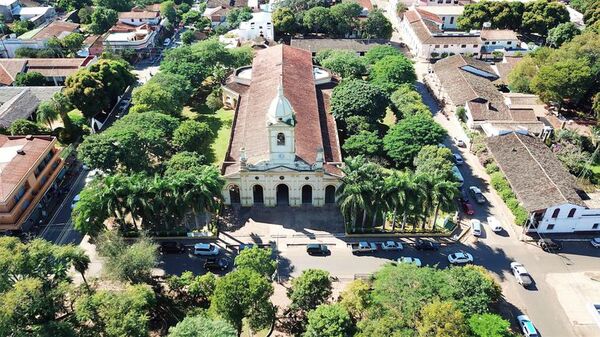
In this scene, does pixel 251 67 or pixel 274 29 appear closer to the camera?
pixel 251 67

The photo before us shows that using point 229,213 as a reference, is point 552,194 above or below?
above

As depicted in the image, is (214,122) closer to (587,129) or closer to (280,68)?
(280,68)

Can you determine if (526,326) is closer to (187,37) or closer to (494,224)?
(494,224)

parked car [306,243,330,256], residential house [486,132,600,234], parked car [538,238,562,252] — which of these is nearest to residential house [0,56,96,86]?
parked car [306,243,330,256]

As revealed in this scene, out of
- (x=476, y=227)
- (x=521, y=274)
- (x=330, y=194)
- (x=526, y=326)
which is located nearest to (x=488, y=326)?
(x=526, y=326)

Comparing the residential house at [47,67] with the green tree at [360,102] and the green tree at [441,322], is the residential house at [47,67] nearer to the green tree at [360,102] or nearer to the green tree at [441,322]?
the green tree at [360,102]

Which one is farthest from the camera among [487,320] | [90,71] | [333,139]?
[90,71]

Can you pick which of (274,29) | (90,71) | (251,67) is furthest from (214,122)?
(274,29)
